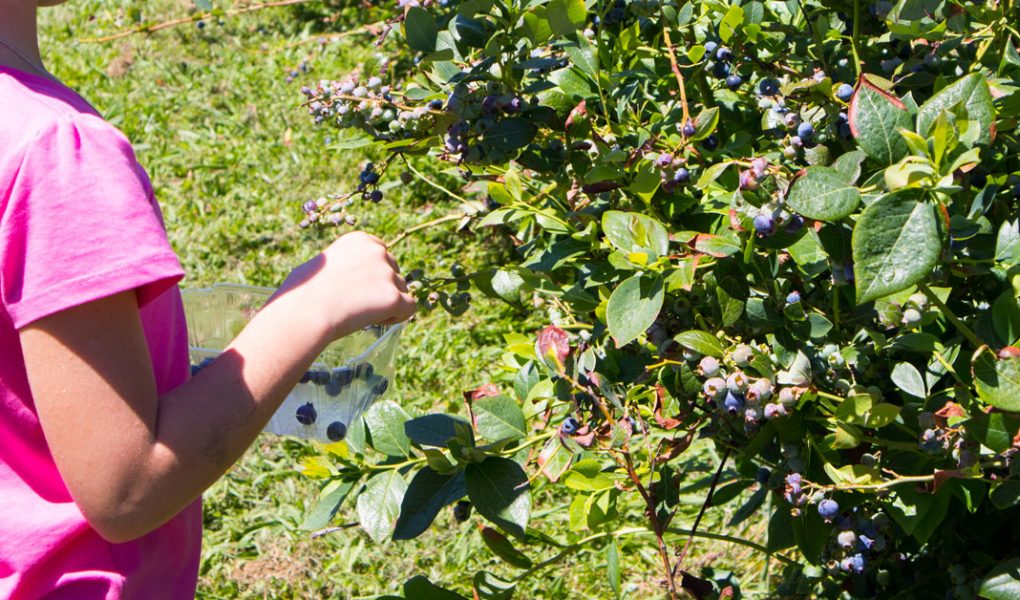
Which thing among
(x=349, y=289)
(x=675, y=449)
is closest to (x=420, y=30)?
(x=349, y=289)

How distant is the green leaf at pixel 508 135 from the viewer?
1.36 meters

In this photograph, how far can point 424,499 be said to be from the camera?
125cm

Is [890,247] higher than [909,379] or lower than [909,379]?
higher

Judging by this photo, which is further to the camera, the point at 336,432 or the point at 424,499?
the point at 336,432

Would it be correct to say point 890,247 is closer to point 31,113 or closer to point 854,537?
point 854,537

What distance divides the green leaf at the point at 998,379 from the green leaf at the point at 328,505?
695 millimetres

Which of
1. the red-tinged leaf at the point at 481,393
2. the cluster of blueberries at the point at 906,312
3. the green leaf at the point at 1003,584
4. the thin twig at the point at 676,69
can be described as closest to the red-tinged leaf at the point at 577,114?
the thin twig at the point at 676,69

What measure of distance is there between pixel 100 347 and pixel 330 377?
2.08 feet

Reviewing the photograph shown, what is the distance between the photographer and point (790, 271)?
136cm

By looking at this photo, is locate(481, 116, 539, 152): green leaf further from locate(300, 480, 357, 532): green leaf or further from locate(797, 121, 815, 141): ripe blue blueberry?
locate(300, 480, 357, 532): green leaf

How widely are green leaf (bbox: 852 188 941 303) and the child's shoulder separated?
63 cm

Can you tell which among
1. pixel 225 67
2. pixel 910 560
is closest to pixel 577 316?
pixel 910 560

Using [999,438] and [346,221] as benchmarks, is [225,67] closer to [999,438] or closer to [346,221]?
[346,221]

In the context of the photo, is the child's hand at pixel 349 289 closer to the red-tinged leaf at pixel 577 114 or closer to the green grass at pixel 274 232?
the red-tinged leaf at pixel 577 114
